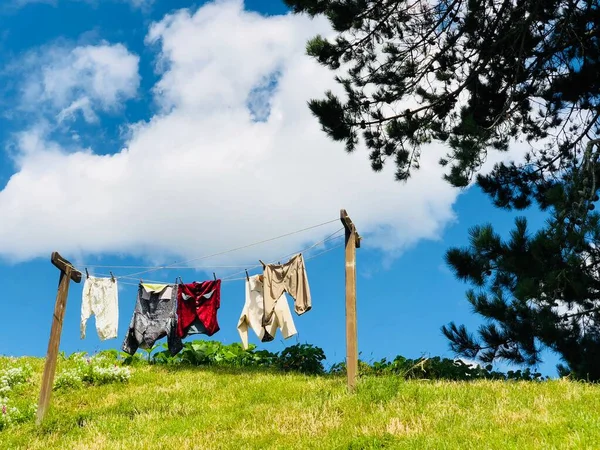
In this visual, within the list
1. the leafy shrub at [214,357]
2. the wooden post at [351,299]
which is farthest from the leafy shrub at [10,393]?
the wooden post at [351,299]

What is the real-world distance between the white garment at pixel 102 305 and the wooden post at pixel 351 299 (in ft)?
13.1

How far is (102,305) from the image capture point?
10469 mm

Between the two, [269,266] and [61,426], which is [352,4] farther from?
[61,426]

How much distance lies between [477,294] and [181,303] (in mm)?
4806

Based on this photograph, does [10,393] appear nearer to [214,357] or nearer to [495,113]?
[214,357]

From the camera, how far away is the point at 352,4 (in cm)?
1147

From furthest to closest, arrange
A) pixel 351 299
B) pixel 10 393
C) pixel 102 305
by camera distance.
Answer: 1. pixel 10 393
2. pixel 102 305
3. pixel 351 299

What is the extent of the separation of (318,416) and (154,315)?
4.68 m

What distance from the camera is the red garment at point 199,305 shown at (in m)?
10.8

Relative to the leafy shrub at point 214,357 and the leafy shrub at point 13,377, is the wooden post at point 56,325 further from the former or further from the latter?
the leafy shrub at point 214,357

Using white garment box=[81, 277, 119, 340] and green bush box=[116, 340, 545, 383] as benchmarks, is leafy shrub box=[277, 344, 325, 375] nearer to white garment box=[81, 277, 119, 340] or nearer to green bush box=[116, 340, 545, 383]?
green bush box=[116, 340, 545, 383]

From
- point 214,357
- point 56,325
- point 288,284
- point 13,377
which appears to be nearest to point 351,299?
point 288,284

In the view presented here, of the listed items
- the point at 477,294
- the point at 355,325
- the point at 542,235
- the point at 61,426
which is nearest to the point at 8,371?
the point at 61,426

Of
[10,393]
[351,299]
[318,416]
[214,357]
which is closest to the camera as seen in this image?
[318,416]
